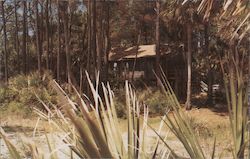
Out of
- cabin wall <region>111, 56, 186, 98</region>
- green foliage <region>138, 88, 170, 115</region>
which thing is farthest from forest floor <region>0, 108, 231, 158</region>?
cabin wall <region>111, 56, 186, 98</region>

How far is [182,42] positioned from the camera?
927 cm

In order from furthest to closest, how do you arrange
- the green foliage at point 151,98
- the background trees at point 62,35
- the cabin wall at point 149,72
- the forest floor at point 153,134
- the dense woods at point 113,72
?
1. the background trees at point 62,35
2. the cabin wall at point 149,72
3. the green foliage at point 151,98
4. the forest floor at point 153,134
5. the dense woods at point 113,72

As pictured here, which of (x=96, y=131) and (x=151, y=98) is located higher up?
(x=96, y=131)

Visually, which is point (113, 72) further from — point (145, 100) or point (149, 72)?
point (145, 100)

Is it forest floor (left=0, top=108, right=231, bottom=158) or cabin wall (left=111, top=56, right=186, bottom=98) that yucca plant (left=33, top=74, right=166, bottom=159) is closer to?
forest floor (left=0, top=108, right=231, bottom=158)

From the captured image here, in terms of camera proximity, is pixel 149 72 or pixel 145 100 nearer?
pixel 145 100

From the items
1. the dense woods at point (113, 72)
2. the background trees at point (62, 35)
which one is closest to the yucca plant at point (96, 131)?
the dense woods at point (113, 72)

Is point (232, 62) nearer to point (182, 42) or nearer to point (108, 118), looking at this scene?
point (108, 118)

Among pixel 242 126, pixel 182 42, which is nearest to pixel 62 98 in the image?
pixel 242 126

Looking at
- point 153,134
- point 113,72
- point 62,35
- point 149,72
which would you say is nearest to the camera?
point 153,134

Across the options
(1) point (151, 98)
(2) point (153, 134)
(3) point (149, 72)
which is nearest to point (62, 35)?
(3) point (149, 72)

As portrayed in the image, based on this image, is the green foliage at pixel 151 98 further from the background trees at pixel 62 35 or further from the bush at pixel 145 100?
the background trees at pixel 62 35

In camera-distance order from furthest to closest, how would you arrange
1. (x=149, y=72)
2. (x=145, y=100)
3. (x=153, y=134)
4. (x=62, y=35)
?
(x=62, y=35) → (x=149, y=72) → (x=145, y=100) → (x=153, y=134)

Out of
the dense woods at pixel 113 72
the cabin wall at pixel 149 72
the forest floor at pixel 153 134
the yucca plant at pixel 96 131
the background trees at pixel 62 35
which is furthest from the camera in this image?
the background trees at pixel 62 35
